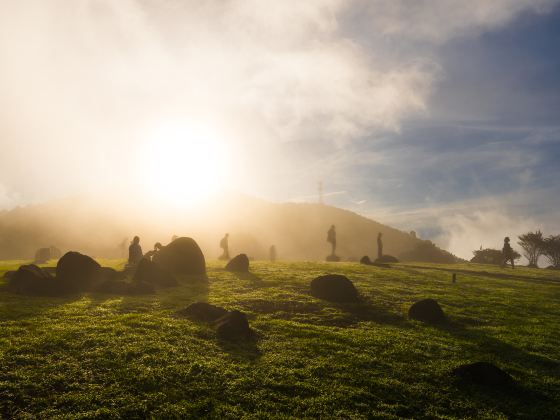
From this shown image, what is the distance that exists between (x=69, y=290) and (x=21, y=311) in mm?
6463

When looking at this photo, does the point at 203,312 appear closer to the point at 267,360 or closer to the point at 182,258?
the point at 267,360

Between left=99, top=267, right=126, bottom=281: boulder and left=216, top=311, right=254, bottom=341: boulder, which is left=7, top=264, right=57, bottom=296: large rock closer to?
left=99, top=267, right=126, bottom=281: boulder

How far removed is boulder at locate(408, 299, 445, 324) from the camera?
24028mm

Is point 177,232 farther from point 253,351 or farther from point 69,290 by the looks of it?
point 253,351

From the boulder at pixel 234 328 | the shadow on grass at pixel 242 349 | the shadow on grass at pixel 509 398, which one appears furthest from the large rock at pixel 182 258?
the shadow on grass at pixel 509 398

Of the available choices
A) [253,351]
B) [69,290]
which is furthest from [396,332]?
[69,290]

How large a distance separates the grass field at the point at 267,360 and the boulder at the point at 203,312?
2.57 feet

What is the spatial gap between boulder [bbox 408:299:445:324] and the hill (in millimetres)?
87425

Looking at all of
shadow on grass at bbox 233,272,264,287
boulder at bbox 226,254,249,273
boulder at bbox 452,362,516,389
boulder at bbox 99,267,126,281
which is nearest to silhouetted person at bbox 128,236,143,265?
boulder at bbox 99,267,126,281

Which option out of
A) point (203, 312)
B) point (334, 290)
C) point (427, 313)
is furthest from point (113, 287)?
point (427, 313)

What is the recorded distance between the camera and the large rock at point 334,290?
28.1m

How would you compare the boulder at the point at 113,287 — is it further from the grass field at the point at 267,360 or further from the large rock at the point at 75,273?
the grass field at the point at 267,360

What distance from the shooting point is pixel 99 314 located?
2102 centimetres

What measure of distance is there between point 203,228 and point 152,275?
117425 millimetres
